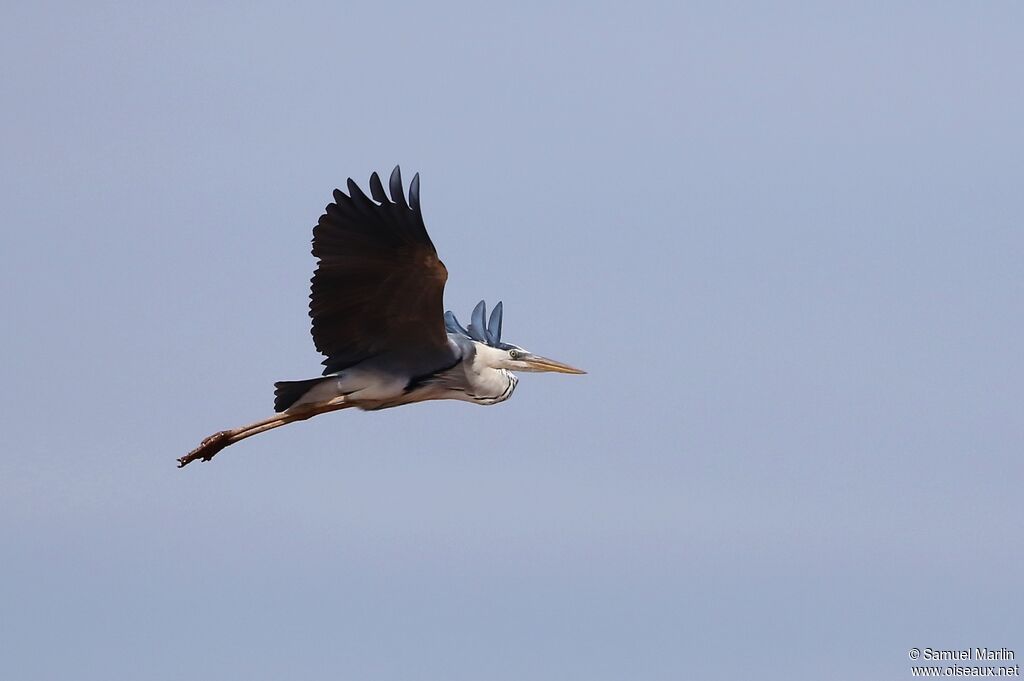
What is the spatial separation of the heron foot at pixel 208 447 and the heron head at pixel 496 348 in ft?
7.34

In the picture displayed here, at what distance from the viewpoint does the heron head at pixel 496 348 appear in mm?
→ 19938

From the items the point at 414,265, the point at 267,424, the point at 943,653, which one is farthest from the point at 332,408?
the point at 943,653

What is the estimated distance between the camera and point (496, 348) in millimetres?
20188

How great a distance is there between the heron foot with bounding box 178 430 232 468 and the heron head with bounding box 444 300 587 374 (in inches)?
88.1

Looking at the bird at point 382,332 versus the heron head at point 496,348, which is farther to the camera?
the heron head at point 496,348

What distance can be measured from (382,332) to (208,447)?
2.09m

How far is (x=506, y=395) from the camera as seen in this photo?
20000mm

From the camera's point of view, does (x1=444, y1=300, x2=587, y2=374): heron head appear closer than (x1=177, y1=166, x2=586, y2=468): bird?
No

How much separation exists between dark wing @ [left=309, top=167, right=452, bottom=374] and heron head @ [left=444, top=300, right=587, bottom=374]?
2.79 ft

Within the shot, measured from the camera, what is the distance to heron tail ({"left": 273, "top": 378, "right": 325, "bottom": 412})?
1891 cm

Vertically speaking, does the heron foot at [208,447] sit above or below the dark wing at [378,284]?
below

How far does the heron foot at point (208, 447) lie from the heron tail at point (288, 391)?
0.74m

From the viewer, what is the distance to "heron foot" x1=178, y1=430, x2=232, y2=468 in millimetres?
19562

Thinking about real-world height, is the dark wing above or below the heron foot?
above
